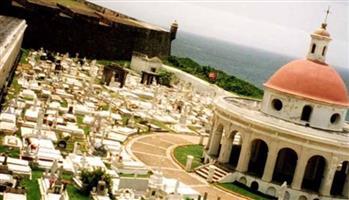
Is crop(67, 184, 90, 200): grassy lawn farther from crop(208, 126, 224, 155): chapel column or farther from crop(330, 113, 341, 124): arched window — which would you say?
crop(330, 113, 341, 124): arched window

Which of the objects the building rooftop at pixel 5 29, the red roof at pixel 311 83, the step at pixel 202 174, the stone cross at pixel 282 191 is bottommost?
the step at pixel 202 174

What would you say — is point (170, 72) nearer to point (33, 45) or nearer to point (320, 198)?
point (33, 45)

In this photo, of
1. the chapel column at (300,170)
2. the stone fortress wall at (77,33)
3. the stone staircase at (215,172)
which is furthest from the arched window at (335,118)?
the stone fortress wall at (77,33)

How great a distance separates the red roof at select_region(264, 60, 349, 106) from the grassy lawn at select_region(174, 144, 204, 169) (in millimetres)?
6437

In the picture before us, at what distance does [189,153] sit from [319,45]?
10.7 meters

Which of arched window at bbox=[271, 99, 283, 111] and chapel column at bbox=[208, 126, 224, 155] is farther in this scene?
chapel column at bbox=[208, 126, 224, 155]

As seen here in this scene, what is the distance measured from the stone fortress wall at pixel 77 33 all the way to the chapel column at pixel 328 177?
38938 mm

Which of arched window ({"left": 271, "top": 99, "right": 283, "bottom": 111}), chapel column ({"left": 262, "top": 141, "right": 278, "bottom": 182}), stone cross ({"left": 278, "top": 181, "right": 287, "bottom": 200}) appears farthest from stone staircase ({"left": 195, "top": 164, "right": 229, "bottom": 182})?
arched window ({"left": 271, "top": 99, "right": 283, "bottom": 111})

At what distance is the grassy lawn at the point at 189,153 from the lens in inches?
1371

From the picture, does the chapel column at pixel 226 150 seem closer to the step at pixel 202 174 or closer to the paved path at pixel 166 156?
the step at pixel 202 174

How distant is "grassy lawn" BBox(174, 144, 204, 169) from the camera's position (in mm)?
34812

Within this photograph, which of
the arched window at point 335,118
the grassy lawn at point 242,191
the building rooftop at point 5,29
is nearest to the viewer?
the grassy lawn at point 242,191

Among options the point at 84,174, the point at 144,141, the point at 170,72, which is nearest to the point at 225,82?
the point at 170,72

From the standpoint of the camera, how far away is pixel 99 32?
2753 inches
